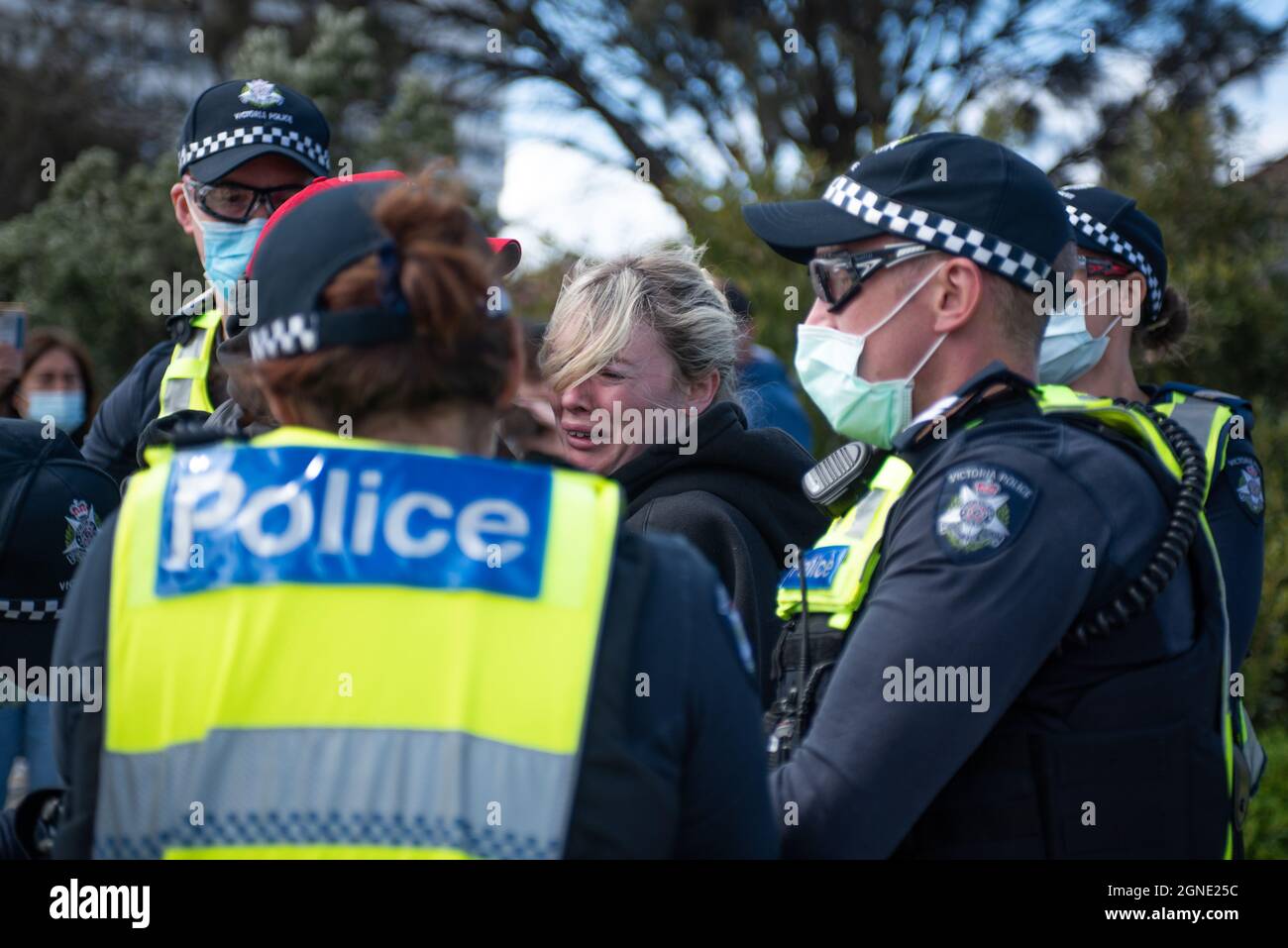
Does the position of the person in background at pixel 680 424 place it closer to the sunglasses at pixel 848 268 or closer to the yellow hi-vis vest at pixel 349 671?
the sunglasses at pixel 848 268

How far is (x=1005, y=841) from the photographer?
190cm

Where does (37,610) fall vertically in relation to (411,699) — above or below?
above

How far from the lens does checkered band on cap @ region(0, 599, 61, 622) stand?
3000mm

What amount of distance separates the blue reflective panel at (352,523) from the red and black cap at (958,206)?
3.15ft

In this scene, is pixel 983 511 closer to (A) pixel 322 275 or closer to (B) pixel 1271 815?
(A) pixel 322 275

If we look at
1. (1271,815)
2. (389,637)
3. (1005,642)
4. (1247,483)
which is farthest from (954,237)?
(1271,815)

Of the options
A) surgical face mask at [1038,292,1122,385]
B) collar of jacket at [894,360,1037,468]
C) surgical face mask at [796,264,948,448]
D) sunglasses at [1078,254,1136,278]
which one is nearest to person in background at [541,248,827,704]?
surgical face mask at [796,264,948,448]

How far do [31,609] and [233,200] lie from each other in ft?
4.53

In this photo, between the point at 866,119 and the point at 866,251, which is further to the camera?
the point at 866,119

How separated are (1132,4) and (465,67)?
6583 mm

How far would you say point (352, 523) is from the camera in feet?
4.89

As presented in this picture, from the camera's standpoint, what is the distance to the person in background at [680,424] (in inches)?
117
